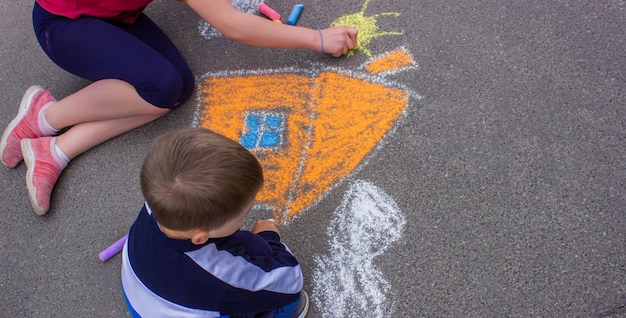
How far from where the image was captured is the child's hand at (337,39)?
185cm

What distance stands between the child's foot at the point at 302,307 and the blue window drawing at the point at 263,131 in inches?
21.9

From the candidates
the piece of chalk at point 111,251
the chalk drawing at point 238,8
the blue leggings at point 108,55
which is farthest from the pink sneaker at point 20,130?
the chalk drawing at point 238,8

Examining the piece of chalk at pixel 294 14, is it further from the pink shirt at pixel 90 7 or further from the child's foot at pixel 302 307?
the child's foot at pixel 302 307

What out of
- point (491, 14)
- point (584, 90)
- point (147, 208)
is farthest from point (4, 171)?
point (584, 90)

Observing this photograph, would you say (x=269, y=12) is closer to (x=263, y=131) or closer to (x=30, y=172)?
(x=263, y=131)

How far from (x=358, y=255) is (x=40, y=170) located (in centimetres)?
114

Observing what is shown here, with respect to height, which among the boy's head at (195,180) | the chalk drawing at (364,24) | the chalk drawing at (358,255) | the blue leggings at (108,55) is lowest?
the chalk drawing at (358,255)

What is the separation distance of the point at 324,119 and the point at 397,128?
262 millimetres

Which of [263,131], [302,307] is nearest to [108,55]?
[263,131]

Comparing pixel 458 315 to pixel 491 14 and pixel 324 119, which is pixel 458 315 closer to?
pixel 324 119

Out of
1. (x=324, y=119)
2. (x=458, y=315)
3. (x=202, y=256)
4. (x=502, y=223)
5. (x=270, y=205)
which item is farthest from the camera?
(x=324, y=119)

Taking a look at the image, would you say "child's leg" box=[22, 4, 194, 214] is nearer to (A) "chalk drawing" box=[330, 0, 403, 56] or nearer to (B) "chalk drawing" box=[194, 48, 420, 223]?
(B) "chalk drawing" box=[194, 48, 420, 223]

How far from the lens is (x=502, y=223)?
155cm

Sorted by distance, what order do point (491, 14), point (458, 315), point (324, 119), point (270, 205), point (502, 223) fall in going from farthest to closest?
point (491, 14) → point (324, 119) → point (270, 205) → point (502, 223) → point (458, 315)
